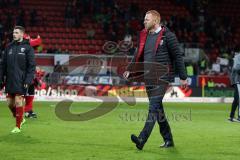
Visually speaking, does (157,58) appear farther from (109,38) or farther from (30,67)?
(109,38)

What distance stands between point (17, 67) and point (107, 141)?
8.47 feet

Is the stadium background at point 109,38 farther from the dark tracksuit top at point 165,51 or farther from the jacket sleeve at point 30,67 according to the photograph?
the dark tracksuit top at point 165,51

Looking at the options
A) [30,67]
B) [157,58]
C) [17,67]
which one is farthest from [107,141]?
[17,67]

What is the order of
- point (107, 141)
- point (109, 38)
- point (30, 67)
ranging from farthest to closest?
point (109, 38)
point (30, 67)
point (107, 141)

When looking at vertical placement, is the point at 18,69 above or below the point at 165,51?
below

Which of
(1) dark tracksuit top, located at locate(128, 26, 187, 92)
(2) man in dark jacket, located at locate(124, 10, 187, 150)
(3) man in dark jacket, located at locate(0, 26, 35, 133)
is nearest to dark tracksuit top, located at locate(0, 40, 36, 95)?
(3) man in dark jacket, located at locate(0, 26, 35, 133)

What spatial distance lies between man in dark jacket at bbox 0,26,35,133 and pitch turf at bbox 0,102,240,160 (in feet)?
2.71

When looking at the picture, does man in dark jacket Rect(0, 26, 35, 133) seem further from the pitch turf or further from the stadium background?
the stadium background

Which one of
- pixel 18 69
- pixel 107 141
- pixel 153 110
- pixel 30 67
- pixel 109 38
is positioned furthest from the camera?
pixel 109 38

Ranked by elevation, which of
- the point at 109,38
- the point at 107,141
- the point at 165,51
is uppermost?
the point at 109,38

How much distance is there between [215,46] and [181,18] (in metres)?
2.91

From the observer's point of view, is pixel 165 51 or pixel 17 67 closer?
pixel 165 51

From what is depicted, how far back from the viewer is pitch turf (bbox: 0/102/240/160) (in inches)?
363

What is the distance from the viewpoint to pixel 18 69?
12203mm
